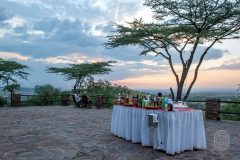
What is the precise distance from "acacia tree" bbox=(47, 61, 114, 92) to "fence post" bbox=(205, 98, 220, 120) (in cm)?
1933

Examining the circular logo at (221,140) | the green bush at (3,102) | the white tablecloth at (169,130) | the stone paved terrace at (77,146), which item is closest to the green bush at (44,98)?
the green bush at (3,102)

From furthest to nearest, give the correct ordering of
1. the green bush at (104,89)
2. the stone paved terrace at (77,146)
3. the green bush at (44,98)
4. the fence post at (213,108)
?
the green bush at (104,89)
the green bush at (44,98)
the fence post at (213,108)
the stone paved terrace at (77,146)

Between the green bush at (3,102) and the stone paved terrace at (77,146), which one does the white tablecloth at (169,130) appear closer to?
the stone paved terrace at (77,146)

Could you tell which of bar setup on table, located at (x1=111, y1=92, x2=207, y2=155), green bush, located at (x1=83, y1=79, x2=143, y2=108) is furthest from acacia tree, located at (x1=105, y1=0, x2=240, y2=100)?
bar setup on table, located at (x1=111, y1=92, x2=207, y2=155)

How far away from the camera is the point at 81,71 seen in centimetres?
3625

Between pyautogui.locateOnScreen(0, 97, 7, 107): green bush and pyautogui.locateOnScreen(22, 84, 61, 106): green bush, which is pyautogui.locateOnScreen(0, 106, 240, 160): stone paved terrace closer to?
pyautogui.locateOnScreen(0, 97, 7, 107): green bush

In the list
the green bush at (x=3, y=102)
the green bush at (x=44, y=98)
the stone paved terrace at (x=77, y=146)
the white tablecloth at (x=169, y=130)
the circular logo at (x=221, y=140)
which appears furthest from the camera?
the green bush at (x=44, y=98)

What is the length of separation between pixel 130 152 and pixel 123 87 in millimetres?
25406

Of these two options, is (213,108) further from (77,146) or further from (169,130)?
(77,146)

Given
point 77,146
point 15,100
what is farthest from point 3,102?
point 77,146

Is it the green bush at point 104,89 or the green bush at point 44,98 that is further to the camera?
the green bush at point 104,89

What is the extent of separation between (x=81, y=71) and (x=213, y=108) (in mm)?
20571

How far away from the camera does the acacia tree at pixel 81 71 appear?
36.4m

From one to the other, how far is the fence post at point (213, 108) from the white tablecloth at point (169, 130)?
28.2ft
